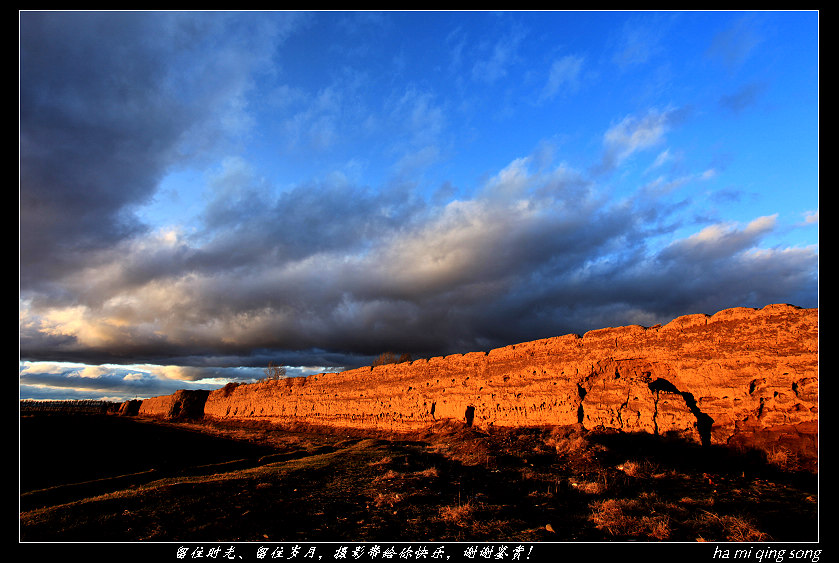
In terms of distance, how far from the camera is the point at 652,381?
10.8 metres

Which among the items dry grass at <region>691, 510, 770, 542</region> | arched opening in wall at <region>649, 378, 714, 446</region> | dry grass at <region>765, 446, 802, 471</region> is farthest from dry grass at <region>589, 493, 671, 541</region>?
arched opening in wall at <region>649, 378, 714, 446</region>

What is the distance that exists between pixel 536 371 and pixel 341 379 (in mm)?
13097

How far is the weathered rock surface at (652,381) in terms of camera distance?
8836 millimetres

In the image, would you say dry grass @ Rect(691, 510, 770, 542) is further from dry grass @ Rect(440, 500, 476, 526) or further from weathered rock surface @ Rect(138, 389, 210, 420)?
weathered rock surface @ Rect(138, 389, 210, 420)

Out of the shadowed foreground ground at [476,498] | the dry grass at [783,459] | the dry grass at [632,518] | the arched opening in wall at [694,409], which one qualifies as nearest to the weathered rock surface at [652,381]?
the arched opening in wall at [694,409]

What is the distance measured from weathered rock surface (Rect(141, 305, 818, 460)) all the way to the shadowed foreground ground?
2.30 feet

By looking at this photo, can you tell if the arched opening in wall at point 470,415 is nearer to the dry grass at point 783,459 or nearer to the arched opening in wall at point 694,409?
the arched opening in wall at point 694,409

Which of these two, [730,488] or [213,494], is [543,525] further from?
[213,494]

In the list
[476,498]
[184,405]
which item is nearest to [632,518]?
[476,498]

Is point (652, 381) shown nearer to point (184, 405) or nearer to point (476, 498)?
point (476, 498)

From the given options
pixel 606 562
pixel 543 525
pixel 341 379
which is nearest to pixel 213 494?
pixel 543 525
